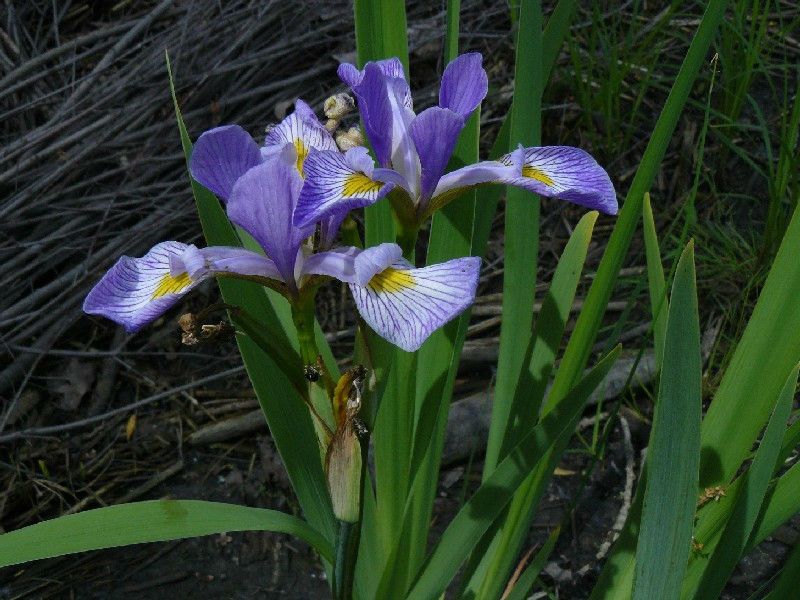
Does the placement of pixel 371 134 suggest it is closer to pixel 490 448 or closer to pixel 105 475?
pixel 490 448

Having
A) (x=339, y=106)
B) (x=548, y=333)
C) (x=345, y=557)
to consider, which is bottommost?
(x=345, y=557)

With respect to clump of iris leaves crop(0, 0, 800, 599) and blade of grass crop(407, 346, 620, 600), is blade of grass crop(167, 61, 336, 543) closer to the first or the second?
clump of iris leaves crop(0, 0, 800, 599)

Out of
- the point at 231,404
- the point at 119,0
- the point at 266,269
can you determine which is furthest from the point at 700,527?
the point at 119,0

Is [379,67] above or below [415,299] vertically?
above

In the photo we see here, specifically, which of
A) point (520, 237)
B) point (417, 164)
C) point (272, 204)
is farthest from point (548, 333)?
point (272, 204)

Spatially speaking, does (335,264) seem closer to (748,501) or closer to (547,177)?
(547,177)

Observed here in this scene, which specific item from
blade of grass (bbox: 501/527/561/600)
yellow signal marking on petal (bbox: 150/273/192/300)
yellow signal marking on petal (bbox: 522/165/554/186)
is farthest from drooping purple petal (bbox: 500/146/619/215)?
blade of grass (bbox: 501/527/561/600)
